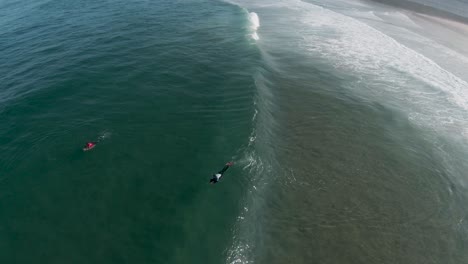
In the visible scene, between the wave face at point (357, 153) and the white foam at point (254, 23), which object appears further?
the white foam at point (254, 23)

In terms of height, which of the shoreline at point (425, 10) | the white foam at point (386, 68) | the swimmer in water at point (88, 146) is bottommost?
the swimmer in water at point (88, 146)

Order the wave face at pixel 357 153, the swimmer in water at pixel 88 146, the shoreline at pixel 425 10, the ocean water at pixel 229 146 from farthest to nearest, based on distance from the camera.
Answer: the shoreline at pixel 425 10, the swimmer in water at pixel 88 146, the wave face at pixel 357 153, the ocean water at pixel 229 146

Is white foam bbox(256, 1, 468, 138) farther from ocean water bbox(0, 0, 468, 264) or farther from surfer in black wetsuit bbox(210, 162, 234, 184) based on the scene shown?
surfer in black wetsuit bbox(210, 162, 234, 184)

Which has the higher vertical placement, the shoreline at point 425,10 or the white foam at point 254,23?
the shoreline at point 425,10

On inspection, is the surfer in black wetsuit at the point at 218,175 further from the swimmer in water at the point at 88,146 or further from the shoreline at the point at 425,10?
the shoreline at the point at 425,10

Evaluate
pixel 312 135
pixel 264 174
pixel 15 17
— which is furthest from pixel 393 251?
pixel 15 17

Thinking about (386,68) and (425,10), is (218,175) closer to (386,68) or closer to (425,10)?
(386,68)

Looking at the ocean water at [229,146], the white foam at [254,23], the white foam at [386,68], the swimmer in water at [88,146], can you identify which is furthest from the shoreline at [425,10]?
the swimmer in water at [88,146]

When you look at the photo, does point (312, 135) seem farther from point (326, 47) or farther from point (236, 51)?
point (326, 47)
